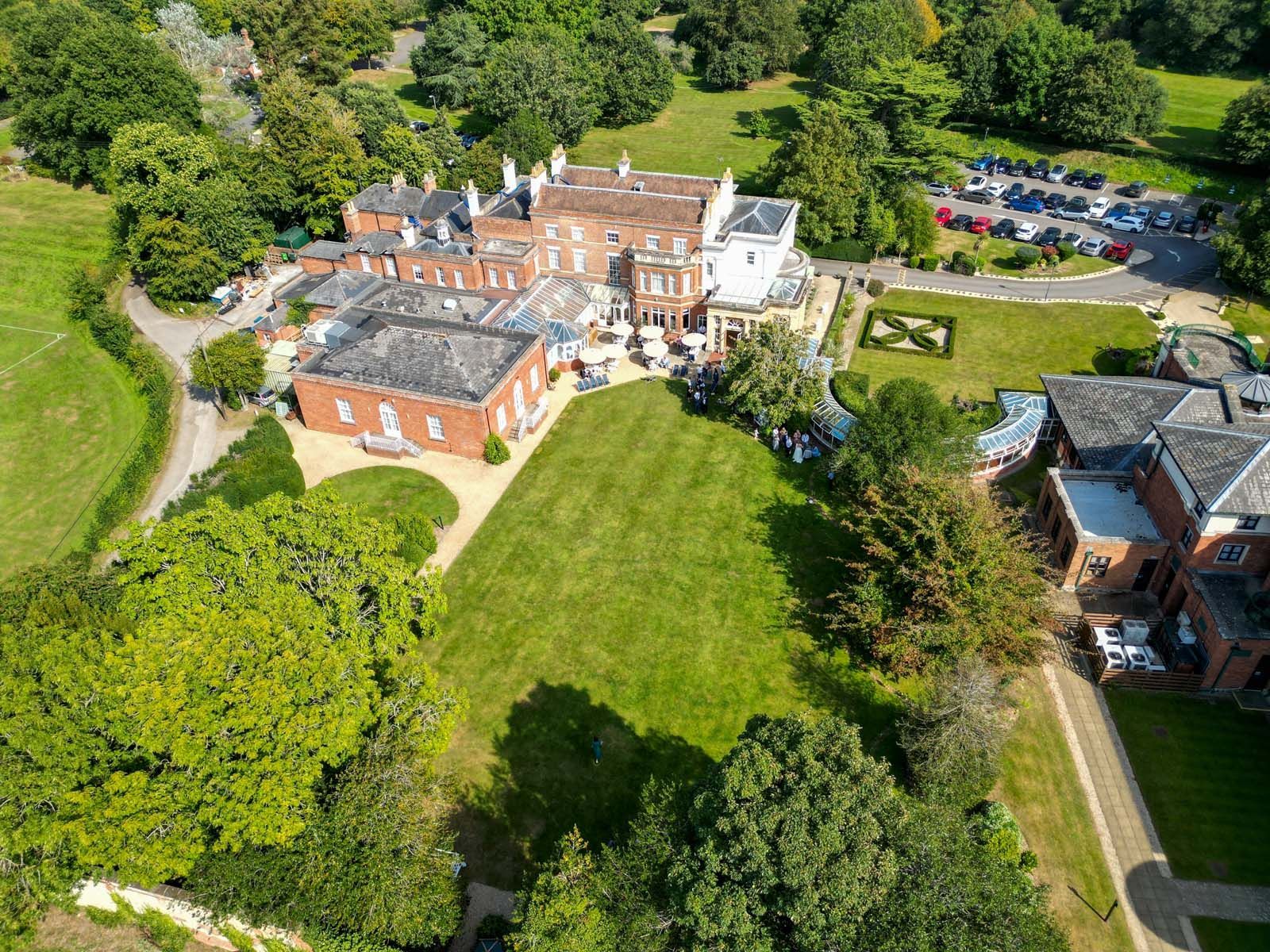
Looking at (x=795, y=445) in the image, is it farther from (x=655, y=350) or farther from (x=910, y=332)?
(x=910, y=332)

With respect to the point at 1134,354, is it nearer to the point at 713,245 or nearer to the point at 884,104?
the point at 713,245

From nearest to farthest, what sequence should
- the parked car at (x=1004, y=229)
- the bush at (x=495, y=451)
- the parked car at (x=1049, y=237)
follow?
the bush at (x=495, y=451), the parked car at (x=1049, y=237), the parked car at (x=1004, y=229)

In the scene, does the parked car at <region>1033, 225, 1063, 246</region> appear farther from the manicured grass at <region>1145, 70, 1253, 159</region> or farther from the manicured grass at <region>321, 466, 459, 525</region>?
the manicured grass at <region>321, 466, 459, 525</region>

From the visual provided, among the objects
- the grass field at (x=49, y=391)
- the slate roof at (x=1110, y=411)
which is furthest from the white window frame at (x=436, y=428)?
the slate roof at (x=1110, y=411)

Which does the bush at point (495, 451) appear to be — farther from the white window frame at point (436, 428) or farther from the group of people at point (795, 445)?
the group of people at point (795, 445)

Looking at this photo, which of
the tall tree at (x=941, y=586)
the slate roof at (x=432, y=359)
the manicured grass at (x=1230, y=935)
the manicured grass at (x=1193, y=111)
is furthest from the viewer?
the manicured grass at (x=1193, y=111)

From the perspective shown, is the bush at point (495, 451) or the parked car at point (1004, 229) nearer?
the bush at point (495, 451)

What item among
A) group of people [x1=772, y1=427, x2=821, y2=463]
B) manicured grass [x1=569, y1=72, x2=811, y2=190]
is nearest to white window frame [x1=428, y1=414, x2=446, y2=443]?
group of people [x1=772, y1=427, x2=821, y2=463]

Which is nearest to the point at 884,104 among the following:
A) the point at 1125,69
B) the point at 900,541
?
the point at 1125,69

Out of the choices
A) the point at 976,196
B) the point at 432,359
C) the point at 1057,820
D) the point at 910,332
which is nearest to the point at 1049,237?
the point at 976,196
